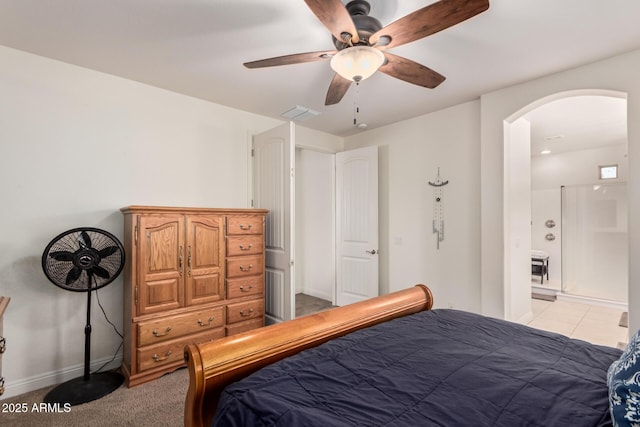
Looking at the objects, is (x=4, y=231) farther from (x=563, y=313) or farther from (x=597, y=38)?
(x=563, y=313)

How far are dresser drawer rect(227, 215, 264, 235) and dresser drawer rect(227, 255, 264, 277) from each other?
0.83 feet

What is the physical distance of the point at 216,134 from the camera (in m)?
3.38

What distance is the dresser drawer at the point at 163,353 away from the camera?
7.78 ft

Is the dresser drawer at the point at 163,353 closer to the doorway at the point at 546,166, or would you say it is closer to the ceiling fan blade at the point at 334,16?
the ceiling fan blade at the point at 334,16

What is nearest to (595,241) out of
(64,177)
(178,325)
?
(178,325)

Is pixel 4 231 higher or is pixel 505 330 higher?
pixel 4 231

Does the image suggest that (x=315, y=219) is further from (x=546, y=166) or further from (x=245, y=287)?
(x=546, y=166)

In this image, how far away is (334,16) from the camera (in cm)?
143

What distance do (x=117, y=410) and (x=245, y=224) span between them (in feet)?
5.41

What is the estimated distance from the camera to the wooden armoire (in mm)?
2373

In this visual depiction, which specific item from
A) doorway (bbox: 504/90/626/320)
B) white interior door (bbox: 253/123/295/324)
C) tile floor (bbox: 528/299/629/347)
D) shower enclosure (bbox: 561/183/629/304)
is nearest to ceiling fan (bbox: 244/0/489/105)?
white interior door (bbox: 253/123/295/324)

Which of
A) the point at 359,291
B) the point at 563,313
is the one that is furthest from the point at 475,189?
the point at 563,313

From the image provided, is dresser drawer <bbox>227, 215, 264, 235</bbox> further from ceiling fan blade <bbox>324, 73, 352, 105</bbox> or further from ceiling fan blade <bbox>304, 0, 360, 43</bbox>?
ceiling fan blade <bbox>304, 0, 360, 43</bbox>

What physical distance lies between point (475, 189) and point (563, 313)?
237 cm
